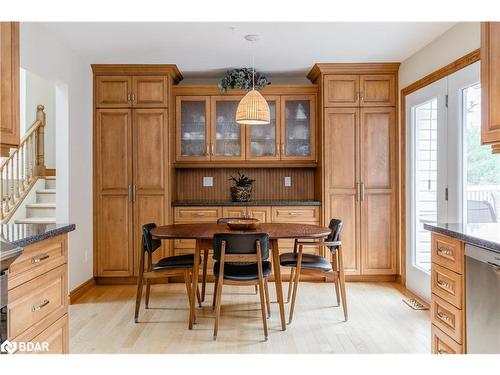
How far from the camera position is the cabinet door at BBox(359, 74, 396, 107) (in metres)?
4.41

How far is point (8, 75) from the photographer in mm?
2014

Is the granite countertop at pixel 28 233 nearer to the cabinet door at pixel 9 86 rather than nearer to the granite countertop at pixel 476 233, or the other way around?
the cabinet door at pixel 9 86

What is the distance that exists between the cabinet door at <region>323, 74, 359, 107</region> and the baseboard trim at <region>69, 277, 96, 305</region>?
3.24m

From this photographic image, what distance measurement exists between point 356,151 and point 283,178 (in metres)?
1.01

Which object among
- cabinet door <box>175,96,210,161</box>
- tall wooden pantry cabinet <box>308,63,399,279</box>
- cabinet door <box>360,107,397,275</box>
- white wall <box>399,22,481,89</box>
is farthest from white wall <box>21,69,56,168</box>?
white wall <box>399,22,481,89</box>

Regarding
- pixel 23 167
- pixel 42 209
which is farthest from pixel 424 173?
pixel 23 167

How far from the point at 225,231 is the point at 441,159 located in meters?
1.97

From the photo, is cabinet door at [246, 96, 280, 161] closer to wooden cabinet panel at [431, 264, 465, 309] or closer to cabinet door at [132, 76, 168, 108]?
cabinet door at [132, 76, 168, 108]

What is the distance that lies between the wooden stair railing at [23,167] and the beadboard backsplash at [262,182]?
7.01ft

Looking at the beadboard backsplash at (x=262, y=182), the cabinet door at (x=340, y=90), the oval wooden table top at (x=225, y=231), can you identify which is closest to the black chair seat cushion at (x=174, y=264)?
the oval wooden table top at (x=225, y=231)

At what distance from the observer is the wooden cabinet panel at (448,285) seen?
1976 millimetres

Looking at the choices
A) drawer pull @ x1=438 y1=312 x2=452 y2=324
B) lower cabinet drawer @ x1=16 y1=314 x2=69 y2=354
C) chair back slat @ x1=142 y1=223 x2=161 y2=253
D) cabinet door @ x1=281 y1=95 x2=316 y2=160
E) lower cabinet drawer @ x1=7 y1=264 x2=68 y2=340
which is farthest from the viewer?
cabinet door @ x1=281 y1=95 x2=316 y2=160

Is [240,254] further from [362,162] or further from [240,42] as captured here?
[362,162]
